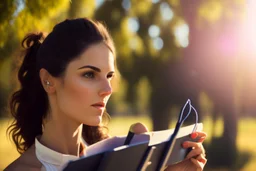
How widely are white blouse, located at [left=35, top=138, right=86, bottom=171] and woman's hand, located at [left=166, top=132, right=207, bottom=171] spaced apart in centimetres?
55

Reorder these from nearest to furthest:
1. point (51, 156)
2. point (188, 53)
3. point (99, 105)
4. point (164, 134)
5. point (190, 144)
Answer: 1. point (164, 134)
2. point (190, 144)
3. point (99, 105)
4. point (51, 156)
5. point (188, 53)

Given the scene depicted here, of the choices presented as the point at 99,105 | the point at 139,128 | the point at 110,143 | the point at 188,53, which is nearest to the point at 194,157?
the point at 139,128

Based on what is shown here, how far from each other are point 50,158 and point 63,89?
37 cm

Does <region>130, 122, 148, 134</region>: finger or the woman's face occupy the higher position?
the woman's face

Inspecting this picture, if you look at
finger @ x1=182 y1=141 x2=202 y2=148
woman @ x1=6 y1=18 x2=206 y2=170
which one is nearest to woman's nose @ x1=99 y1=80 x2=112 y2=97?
woman @ x1=6 y1=18 x2=206 y2=170

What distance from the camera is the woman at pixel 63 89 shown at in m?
2.34

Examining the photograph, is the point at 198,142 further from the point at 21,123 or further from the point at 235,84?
the point at 235,84

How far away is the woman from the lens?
234 centimetres

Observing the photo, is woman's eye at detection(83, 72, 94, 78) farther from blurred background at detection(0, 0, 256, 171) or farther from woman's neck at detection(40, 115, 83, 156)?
blurred background at detection(0, 0, 256, 171)

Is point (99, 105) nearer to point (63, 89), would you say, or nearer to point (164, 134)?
point (63, 89)

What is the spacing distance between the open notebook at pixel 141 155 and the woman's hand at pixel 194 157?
0.05 m

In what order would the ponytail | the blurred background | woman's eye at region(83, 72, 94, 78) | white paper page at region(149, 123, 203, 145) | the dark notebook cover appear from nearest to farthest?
the dark notebook cover, white paper page at region(149, 123, 203, 145), woman's eye at region(83, 72, 94, 78), the ponytail, the blurred background

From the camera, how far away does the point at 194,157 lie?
238 centimetres

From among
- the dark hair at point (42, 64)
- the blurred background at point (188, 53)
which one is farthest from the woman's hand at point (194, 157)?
the blurred background at point (188, 53)
